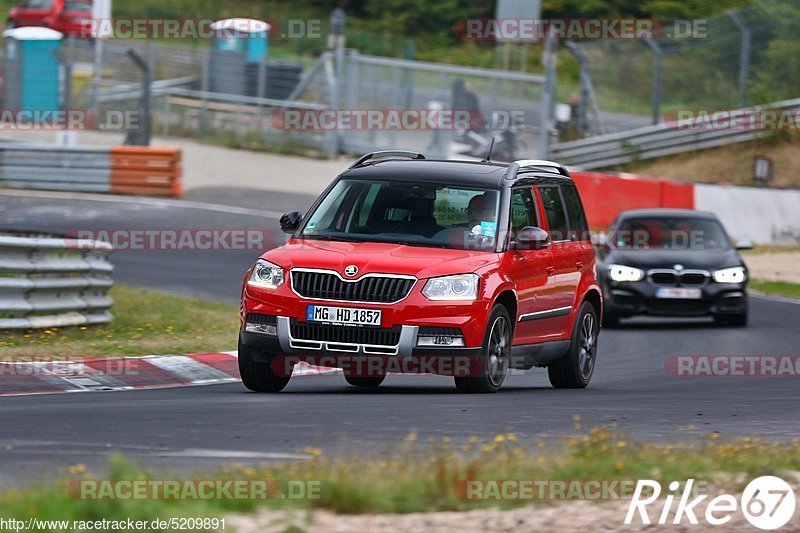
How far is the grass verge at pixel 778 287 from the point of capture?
24.4m

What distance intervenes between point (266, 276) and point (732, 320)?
382 inches

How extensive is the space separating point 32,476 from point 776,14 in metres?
32.2

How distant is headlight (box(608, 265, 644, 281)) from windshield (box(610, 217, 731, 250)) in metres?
0.65

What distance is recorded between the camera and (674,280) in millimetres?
18984

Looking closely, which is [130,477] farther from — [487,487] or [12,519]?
[487,487]

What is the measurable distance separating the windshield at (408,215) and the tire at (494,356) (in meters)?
0.57

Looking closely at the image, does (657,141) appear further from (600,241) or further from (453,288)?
(453,288)

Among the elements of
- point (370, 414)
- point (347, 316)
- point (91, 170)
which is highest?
point (347, 316)

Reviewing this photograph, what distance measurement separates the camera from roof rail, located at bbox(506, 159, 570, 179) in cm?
1209

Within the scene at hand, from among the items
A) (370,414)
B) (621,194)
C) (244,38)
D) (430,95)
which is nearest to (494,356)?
(370,414)

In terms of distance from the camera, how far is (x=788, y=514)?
6.96 meters

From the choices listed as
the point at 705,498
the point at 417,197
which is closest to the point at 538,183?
the point at 417,197

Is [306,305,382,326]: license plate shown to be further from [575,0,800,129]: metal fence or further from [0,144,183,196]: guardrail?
[575,0,800,129]: metal fence

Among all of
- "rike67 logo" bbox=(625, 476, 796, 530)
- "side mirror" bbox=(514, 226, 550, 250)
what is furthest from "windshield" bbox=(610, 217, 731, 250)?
"rike67 logo" bbox=(625, 476, 796, 530)
